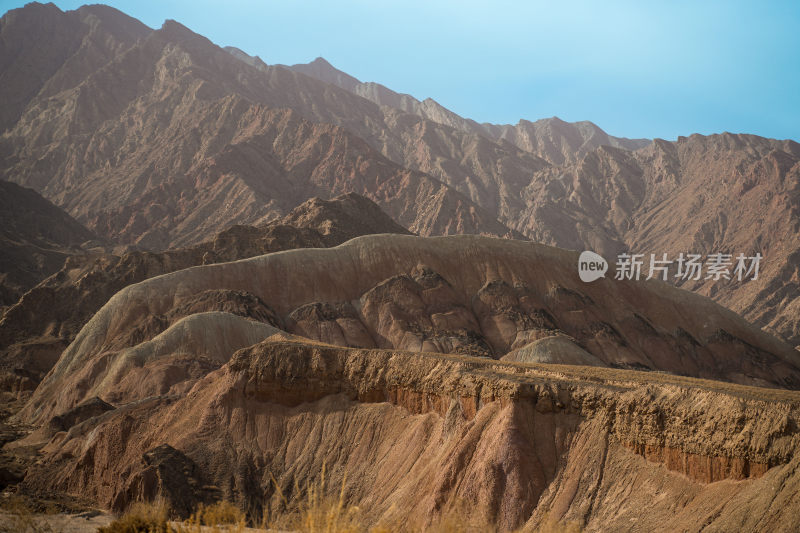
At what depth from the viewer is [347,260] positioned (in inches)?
2763

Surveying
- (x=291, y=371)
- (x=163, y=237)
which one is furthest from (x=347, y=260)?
(x=163, y=237)

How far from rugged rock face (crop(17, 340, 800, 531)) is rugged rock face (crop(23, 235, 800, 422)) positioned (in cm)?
2290

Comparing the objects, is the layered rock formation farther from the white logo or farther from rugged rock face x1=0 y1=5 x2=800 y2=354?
rugged rock face x1=0 y1=5 x2=800 y2=354

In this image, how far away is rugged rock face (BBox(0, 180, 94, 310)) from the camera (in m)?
96.7

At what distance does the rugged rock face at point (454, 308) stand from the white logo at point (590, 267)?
80cm

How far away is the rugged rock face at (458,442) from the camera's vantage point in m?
20.7

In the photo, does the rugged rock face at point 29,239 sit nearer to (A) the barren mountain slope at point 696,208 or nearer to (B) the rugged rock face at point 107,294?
(B) the rugged rock face at point 107,294

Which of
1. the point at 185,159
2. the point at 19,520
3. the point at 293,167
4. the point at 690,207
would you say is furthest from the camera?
the point at 690,207

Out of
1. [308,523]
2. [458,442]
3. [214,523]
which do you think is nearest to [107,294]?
[458,442]

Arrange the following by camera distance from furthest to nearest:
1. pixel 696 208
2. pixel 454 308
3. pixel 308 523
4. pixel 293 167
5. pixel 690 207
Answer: pixel 690 207
pixel 696 208
pixel 293 167
pixel 454 308
pixel 308 523

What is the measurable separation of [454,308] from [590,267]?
1556 cm

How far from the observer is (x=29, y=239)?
366 feet

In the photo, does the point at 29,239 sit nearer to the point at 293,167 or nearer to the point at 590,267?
the point at 293,167

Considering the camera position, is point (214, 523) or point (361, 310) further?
point (361, 310)
